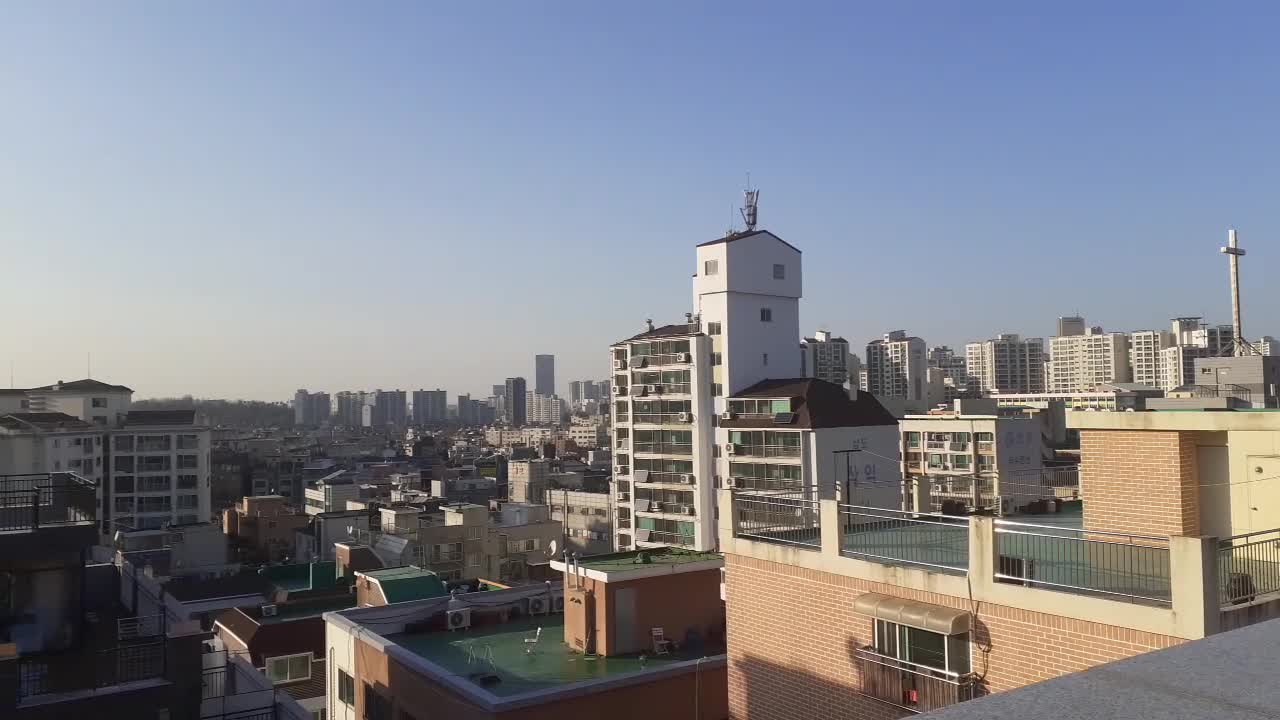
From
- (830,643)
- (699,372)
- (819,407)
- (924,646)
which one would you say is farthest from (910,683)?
(699,372)

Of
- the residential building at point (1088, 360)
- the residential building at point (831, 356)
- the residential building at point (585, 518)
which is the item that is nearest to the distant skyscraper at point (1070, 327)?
the residential building at point (1088, 360)

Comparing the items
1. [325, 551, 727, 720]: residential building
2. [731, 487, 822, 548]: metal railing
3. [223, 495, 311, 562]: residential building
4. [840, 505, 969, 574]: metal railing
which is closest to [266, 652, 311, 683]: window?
A: [325, 551, 727, 720]: residential building

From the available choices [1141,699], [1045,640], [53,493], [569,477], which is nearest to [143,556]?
[53,493]

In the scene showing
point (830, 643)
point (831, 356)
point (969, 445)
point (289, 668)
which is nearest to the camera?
point (830, 643)

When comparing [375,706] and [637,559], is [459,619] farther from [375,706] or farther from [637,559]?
[637,559]

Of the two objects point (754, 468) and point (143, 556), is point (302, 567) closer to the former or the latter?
point (143, 556)
